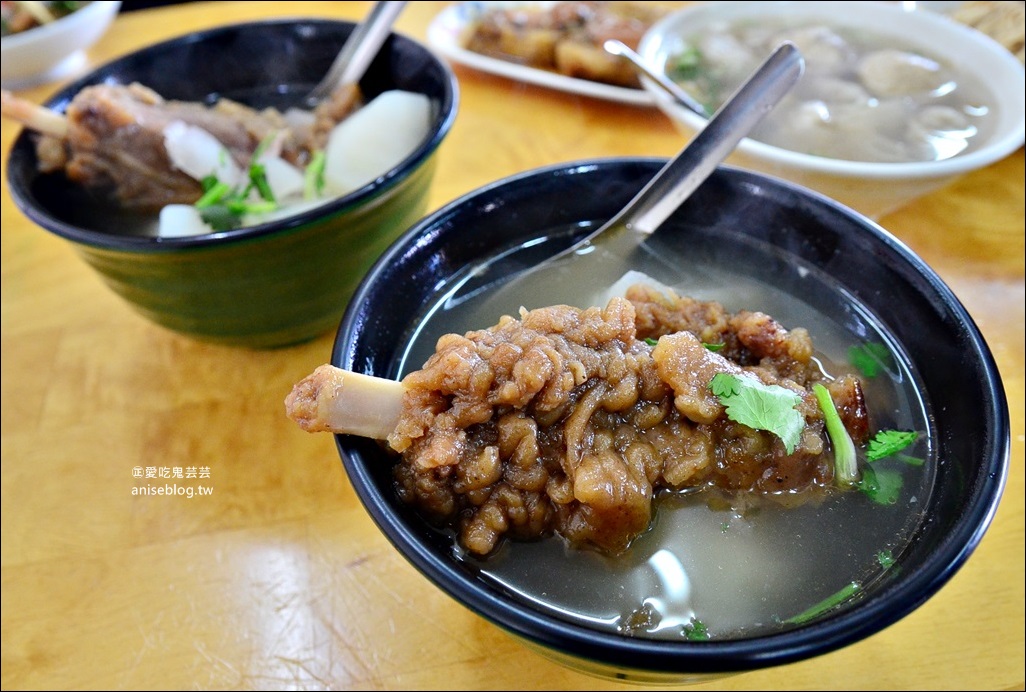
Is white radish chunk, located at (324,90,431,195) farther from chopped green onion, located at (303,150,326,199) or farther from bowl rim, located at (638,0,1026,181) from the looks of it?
bowl rim, located at (638,0,1026,181)

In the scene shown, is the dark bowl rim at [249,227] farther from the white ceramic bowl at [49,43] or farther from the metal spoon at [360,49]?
the white ceramic bowl at [49,43]

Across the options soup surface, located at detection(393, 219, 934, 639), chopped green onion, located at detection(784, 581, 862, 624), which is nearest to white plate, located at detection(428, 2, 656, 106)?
soup surface, located at detection(393, 219, 934, 639)

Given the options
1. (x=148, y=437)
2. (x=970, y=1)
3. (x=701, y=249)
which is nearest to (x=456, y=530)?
(x=701, y=249)

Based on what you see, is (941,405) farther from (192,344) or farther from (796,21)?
(796,21)

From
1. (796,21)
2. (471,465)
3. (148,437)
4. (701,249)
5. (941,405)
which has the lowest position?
(148,437)

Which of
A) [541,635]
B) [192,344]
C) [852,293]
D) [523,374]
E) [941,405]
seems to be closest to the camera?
[541,635]

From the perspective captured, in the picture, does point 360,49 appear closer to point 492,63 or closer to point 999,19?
point 492,63

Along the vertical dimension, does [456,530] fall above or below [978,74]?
below

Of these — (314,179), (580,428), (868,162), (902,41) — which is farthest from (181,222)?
(902,41)
